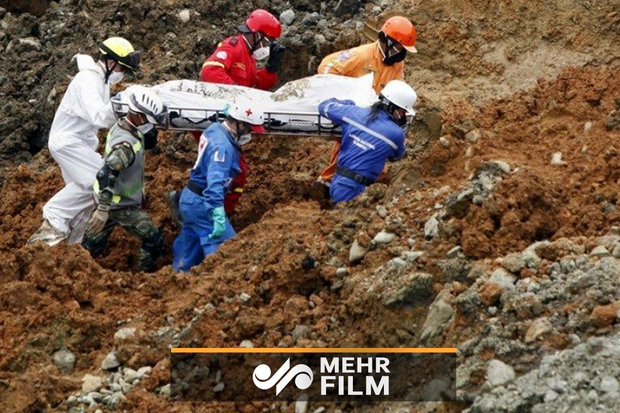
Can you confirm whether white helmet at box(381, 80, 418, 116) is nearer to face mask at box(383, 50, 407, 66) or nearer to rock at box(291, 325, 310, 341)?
face mask at box(383, 50, 407, 66)

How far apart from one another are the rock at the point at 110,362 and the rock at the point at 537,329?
3.21 meters

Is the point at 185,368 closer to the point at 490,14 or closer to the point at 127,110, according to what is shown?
the point at 127,110

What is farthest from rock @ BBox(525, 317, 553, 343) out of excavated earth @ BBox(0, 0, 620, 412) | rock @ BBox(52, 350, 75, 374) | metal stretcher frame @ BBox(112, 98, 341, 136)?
metal stretcher frame @ BBox(112, 98, 341, 136)

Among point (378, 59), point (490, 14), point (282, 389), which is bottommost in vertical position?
point (282, 389)

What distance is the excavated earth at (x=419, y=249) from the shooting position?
9.41m

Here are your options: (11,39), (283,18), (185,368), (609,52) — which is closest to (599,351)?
(185,368)

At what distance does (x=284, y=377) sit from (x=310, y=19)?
674 centimetres

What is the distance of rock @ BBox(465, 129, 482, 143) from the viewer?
12.8m

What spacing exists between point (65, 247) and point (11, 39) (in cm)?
645

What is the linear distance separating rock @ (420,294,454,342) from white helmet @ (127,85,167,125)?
361 cm

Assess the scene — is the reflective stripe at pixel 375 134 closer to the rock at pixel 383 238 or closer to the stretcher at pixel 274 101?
the stretcher at pixel 274 101

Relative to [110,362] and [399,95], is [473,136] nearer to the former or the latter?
[399,95]

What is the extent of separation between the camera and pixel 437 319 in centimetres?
984

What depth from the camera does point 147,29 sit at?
16.6 m
